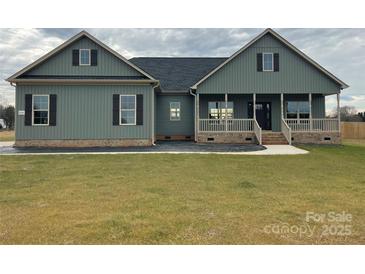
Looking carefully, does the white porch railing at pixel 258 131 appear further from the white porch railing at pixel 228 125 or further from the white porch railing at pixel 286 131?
the white porch railing at pixel 286 131

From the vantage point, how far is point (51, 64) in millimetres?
14883

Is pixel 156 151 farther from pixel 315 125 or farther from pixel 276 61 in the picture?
pixel 315 125

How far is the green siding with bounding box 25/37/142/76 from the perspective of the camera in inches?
584

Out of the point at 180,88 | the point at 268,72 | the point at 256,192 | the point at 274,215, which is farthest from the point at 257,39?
the point at 274,215

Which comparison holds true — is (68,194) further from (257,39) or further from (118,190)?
(257,39)

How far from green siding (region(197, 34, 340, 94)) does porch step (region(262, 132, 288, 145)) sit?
284cm

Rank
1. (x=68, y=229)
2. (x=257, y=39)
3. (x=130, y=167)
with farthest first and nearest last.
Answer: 1. (x=257, y=39)
2. (x=130, y=167)
3. (x=68, y=229)

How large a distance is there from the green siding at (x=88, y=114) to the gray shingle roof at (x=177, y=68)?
16.2 ft

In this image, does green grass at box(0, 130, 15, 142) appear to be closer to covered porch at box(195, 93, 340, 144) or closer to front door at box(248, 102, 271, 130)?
covered porch at box(195, 93, 340, 144)

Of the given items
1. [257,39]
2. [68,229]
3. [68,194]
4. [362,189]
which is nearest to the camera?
[68,229]

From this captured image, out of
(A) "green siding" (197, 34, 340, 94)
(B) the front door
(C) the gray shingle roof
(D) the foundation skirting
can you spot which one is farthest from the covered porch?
(D) the foundation skirting

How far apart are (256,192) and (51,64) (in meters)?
14.0

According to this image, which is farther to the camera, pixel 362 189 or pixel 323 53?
pixel 323 53

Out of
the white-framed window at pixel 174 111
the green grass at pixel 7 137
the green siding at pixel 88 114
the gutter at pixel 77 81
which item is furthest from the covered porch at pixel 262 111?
the green grass at pixel 7 137
